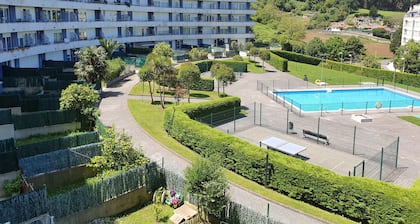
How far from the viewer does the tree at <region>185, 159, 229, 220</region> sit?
1750 cm

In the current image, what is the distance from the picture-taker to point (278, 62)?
68.7 m

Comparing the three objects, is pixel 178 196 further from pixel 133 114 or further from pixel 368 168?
pixel 133 114

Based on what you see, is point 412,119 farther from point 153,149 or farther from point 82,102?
point 82,102

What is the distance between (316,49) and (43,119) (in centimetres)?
6728

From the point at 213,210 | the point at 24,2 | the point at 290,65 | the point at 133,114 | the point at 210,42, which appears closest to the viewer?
the point at 213,210

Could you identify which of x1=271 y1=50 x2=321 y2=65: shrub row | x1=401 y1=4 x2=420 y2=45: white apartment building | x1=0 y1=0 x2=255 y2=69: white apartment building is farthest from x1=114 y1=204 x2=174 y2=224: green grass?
x1=401 y1=4 x2=420 y2=45: white apartment building

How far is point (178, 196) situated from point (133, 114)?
55.5ft

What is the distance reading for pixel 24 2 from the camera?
45594 millimetres

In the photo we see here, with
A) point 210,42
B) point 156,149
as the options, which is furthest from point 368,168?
point 210,42

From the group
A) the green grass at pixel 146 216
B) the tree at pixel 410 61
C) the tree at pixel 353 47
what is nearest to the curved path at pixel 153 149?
the green grass at pixel 146 216

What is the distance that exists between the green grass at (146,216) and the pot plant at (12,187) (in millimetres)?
5222

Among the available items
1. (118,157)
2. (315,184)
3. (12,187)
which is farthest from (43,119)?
(315,184)

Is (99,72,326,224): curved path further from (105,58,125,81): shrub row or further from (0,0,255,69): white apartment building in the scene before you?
(0,0,255,69): white apartment building

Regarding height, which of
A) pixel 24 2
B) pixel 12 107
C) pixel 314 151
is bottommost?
pixel 314 151
